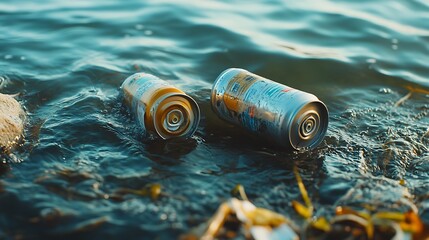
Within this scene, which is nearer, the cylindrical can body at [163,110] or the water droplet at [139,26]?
the cylindrical can body at [163,110]

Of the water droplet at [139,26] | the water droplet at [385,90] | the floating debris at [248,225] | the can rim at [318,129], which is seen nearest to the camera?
the floating debris at [248,225]

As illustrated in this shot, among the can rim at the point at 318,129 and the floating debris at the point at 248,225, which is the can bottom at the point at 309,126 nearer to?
the can rim at the point at 318,129

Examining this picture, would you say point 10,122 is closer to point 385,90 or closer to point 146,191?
point 146,191

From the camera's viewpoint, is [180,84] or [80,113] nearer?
[80,113]

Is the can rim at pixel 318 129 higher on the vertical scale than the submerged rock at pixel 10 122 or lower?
higher

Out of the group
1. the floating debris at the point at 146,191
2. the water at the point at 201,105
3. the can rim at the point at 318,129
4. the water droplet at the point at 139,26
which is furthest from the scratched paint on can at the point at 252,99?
the water droplet at the point at 139,26

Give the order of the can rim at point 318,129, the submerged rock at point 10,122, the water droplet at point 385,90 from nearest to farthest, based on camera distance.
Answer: the can rim at point 318,129, the submerged rock at point 10,122, the water droplet at point 385,90

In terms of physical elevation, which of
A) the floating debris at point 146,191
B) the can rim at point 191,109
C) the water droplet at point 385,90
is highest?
the water droplet at point 385,90

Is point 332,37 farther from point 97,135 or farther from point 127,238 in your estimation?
point 127,238

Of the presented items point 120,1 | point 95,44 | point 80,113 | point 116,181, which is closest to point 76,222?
point 116,181
